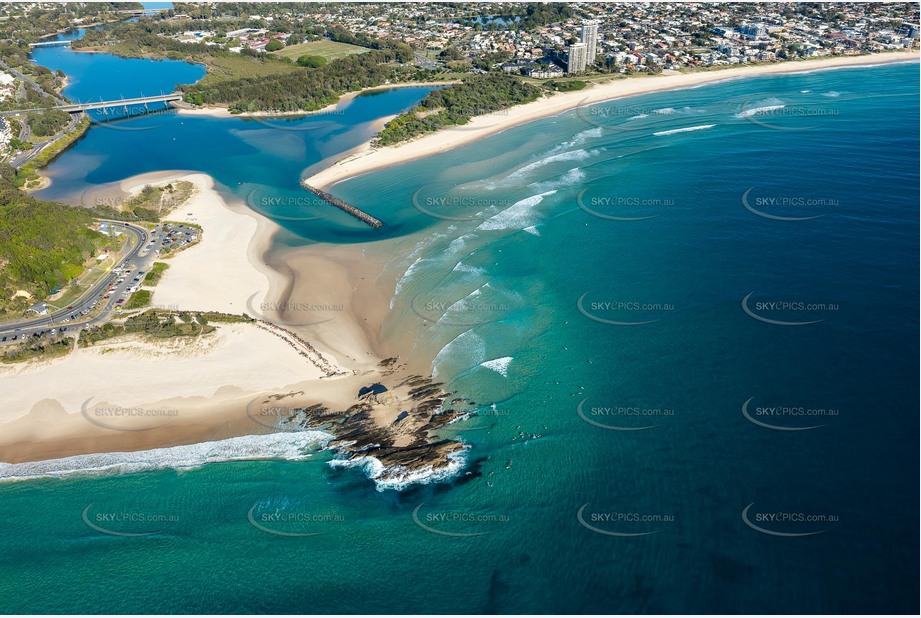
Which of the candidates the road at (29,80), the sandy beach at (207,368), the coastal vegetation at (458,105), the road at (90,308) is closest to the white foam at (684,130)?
the coastal vegetation at (458,105)

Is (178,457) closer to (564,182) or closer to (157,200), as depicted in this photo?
(157,200)

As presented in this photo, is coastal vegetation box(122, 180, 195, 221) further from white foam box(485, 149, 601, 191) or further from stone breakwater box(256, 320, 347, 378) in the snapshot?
white foam box(485, 149, 601, 191)

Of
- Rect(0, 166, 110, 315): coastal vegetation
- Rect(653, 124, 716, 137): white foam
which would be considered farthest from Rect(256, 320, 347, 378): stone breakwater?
Rect(653, 124, 716, 137): white foam

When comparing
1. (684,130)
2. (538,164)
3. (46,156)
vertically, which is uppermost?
(684,130)

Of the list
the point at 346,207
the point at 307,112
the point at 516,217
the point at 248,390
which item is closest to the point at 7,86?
the point at 307,112

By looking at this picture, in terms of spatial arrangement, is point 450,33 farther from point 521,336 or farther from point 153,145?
point 521,336

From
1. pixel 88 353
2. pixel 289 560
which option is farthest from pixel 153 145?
pixel 289 560

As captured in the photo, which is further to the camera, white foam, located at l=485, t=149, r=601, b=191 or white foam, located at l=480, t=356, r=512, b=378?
white foam, located at l=485, t=149, r=601, b=191
